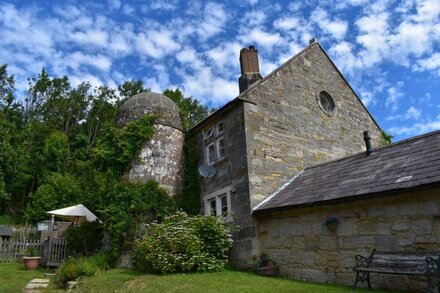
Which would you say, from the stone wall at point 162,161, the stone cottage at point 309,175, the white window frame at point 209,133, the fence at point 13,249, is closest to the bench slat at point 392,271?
the stone cottage at point 309,175

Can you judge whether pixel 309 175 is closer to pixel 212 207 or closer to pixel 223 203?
pixel 223 203

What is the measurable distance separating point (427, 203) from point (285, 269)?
15.1 feet

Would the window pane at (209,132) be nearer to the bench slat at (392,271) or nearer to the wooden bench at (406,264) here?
the wooden bench at (406,264)

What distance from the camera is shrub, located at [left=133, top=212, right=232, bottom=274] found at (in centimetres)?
1066

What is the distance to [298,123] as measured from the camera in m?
14.9

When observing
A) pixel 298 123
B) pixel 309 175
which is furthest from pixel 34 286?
pixel 298 123

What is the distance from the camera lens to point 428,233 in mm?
7914

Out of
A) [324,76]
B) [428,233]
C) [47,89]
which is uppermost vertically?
[47,89]

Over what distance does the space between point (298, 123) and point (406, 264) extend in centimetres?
819

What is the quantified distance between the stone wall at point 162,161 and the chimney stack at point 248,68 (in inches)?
141

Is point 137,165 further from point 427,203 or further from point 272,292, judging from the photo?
point 427,203

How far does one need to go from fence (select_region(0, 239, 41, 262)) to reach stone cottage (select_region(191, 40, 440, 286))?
10.6m

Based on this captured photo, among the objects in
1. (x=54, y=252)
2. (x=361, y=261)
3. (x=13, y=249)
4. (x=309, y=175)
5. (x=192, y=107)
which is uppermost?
(x=192, y=107)

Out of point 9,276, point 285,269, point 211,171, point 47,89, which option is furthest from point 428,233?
point 47,89
